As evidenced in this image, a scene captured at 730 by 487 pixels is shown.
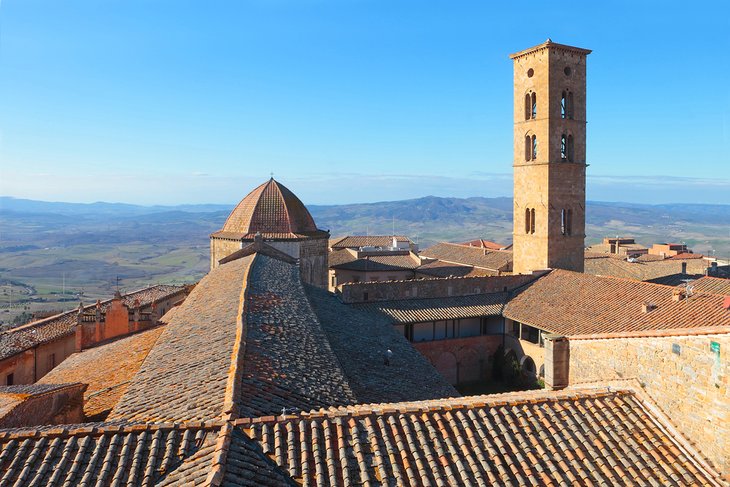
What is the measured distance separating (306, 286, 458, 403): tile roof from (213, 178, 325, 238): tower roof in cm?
776

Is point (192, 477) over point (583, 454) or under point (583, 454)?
over

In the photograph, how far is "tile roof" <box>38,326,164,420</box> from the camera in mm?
10777

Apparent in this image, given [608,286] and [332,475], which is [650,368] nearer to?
[332,475]

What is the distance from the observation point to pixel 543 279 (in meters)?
28.8

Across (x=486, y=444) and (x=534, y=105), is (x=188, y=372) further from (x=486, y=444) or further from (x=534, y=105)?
(x=534, y=105)

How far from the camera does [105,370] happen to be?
552 inches

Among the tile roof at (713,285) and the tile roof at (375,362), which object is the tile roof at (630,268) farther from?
the tile roof at (375,362)

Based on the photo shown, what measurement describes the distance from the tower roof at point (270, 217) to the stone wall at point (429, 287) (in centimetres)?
451

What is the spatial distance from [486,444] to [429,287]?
20.5m

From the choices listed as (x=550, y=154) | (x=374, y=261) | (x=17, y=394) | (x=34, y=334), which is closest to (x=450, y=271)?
(x=374, y=261)

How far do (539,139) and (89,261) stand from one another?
5039 inches

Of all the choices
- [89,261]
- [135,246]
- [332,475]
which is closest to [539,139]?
[332,475]

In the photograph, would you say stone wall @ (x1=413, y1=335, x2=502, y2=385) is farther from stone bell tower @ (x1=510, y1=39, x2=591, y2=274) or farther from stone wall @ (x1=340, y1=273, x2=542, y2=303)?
stone bell tower @ (x1=510, y1=39, x2=591, y2=274)

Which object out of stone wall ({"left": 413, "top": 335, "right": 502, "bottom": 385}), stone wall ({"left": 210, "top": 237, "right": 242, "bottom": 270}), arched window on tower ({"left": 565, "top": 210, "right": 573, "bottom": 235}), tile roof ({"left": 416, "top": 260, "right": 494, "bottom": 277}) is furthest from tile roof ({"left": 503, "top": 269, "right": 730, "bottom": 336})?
stone wall ({"left": 210, "top": 237, "right": 242, "bottom": 270})
